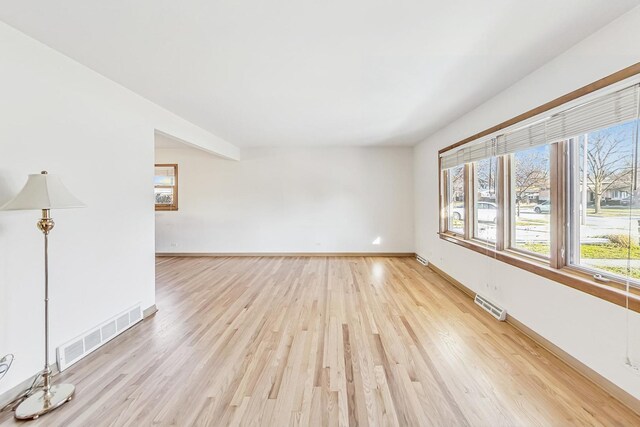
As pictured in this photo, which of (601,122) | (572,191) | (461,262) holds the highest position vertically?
(601,122)

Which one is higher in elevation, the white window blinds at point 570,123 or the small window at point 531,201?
the white window blinds at point 570,123

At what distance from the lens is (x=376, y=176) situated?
650 cm

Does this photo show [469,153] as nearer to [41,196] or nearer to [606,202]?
[606,202]

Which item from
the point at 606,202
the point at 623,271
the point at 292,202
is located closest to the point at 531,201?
the point at 606,202

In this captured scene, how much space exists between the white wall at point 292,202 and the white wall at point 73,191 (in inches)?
128

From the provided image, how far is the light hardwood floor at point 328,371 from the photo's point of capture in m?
1.71

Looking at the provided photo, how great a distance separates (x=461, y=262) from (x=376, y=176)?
2.98m

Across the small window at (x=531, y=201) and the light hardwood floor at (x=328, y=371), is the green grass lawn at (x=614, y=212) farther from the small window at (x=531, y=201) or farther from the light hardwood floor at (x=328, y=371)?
the light hardwood floor at (x=328, y=371)

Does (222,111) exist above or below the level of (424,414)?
above

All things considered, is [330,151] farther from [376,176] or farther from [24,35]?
[24,35]

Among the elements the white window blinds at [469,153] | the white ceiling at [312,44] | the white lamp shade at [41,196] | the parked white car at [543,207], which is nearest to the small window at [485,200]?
the white window blinds at [469,153]

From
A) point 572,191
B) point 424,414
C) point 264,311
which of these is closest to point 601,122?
point 572,191

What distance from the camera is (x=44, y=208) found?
1.75 meters

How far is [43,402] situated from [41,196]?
134 cm
